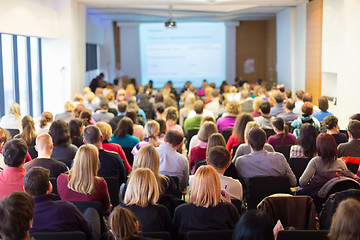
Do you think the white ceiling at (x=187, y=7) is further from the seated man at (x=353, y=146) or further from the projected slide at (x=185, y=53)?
the seated man at (x=353, y=146)

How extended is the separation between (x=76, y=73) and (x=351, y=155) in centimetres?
903

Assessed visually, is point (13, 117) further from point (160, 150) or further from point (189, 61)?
point (189, 61)

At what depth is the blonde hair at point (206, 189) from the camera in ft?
10.9

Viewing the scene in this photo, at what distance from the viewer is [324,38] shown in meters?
11.4

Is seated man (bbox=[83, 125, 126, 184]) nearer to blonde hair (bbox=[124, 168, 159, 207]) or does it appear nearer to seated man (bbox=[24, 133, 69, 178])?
seated man (bbox=[24, 133, 69, 178])

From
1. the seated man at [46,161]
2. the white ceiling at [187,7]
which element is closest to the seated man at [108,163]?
the seated man at [46,161]

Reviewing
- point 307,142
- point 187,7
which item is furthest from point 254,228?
point 187,7

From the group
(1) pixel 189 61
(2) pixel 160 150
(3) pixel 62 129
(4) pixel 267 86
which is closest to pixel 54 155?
(3) pixel 62 129

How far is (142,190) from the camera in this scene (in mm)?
3305

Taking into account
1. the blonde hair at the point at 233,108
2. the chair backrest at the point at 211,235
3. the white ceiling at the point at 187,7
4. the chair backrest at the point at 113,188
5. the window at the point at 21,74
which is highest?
the white ceiling at the point at 187,7

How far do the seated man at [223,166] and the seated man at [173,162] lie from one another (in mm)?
916

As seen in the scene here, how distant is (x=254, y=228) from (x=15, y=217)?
4.22 ft

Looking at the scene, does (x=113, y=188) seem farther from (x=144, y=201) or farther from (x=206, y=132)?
(x=206, y=132)

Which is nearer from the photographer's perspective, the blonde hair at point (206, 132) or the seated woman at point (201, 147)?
the seated woman at point (201, 147)
